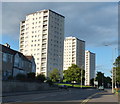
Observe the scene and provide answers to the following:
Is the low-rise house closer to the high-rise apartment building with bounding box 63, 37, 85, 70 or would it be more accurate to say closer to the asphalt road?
the asphalt road

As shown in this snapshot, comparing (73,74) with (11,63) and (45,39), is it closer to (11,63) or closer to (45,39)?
(45,39)

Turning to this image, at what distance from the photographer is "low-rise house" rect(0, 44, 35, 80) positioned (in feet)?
151

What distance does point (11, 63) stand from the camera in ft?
165

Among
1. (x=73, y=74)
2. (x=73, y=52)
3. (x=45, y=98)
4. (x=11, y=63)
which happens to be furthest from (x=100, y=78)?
(x=45, y=98)

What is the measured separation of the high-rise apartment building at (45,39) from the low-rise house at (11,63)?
5398 cm

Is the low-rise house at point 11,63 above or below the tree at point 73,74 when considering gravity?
above

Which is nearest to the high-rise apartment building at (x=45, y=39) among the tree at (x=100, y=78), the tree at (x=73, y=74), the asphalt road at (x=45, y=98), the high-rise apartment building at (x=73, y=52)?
the tree at (x=73, y=74)

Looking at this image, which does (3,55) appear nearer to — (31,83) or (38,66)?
(31,83)

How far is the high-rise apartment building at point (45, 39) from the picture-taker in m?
116

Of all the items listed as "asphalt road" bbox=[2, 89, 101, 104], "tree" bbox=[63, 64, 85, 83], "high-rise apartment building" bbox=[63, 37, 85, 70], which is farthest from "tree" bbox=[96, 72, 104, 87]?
"asphalt road" bbox=[2, 89, 101, 104]

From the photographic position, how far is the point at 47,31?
386 ft

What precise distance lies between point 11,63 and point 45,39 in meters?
68.1

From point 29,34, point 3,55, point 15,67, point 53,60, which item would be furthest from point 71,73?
point 3,55

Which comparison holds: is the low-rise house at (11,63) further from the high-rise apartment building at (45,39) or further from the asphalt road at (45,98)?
the high-rise apartment building at (45,39)
